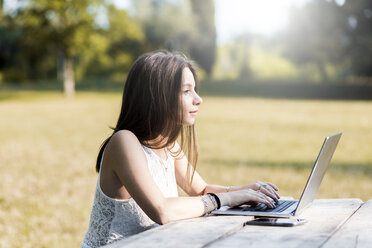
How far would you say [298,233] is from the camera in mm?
1913

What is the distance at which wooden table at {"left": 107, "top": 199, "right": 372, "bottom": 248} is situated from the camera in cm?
177

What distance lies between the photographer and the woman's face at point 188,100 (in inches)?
99.6

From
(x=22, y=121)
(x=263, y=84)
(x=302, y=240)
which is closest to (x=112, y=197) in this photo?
(x=302, y=240)

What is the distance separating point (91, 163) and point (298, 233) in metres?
8.86

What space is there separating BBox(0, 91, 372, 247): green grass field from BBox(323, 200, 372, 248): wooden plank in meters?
2.72

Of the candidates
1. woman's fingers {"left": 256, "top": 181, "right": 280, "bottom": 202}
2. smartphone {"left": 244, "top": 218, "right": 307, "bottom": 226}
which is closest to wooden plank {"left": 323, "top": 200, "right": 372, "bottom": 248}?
smartphone {"left": 244, "top": 218, "right": 307, "bottom": 226}

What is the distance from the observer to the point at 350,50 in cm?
4425

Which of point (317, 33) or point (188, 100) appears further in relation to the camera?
point (317, 33)

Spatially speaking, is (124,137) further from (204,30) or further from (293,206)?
(204,30)

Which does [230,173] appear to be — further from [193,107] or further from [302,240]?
[302,240]

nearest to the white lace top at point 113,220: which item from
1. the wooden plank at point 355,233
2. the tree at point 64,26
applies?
the wooden plank at point 355,233

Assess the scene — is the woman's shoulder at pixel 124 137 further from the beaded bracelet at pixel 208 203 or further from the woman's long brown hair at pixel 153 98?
the beaded bracelet at pixel 208 203

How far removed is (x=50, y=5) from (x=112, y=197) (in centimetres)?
4057

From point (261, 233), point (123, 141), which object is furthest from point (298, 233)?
point (123, 141)
